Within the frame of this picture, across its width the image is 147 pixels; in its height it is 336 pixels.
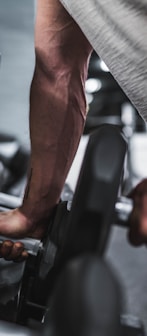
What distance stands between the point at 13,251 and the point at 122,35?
1.46 feet

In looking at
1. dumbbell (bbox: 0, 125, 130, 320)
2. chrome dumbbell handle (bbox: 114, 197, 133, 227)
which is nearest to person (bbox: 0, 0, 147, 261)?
chrome dumbbell handle (bbox: 114, 197, 133, 227)

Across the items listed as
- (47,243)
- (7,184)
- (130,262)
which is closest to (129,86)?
Answer: (47,243)

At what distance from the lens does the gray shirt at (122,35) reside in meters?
Result: 0.72

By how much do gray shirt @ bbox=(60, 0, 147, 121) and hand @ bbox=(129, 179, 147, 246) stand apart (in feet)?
1.02

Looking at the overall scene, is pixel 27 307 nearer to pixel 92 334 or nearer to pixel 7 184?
pixel 92 334

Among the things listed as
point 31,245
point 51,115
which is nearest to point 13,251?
point 31,245

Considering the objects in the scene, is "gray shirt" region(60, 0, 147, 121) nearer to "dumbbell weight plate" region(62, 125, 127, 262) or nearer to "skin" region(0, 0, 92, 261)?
"skin" region(0, 0, 92, 261)

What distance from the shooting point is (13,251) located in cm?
94

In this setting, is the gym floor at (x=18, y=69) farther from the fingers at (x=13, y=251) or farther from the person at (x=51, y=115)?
the fingers at (x=13, y=251)

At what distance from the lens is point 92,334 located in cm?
35

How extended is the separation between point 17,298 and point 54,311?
0.55 meters

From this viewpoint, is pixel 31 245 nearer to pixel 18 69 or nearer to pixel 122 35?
pixel 122 35

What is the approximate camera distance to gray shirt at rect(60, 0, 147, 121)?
722 millimetres

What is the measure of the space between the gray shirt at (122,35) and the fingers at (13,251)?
0.34 metres
